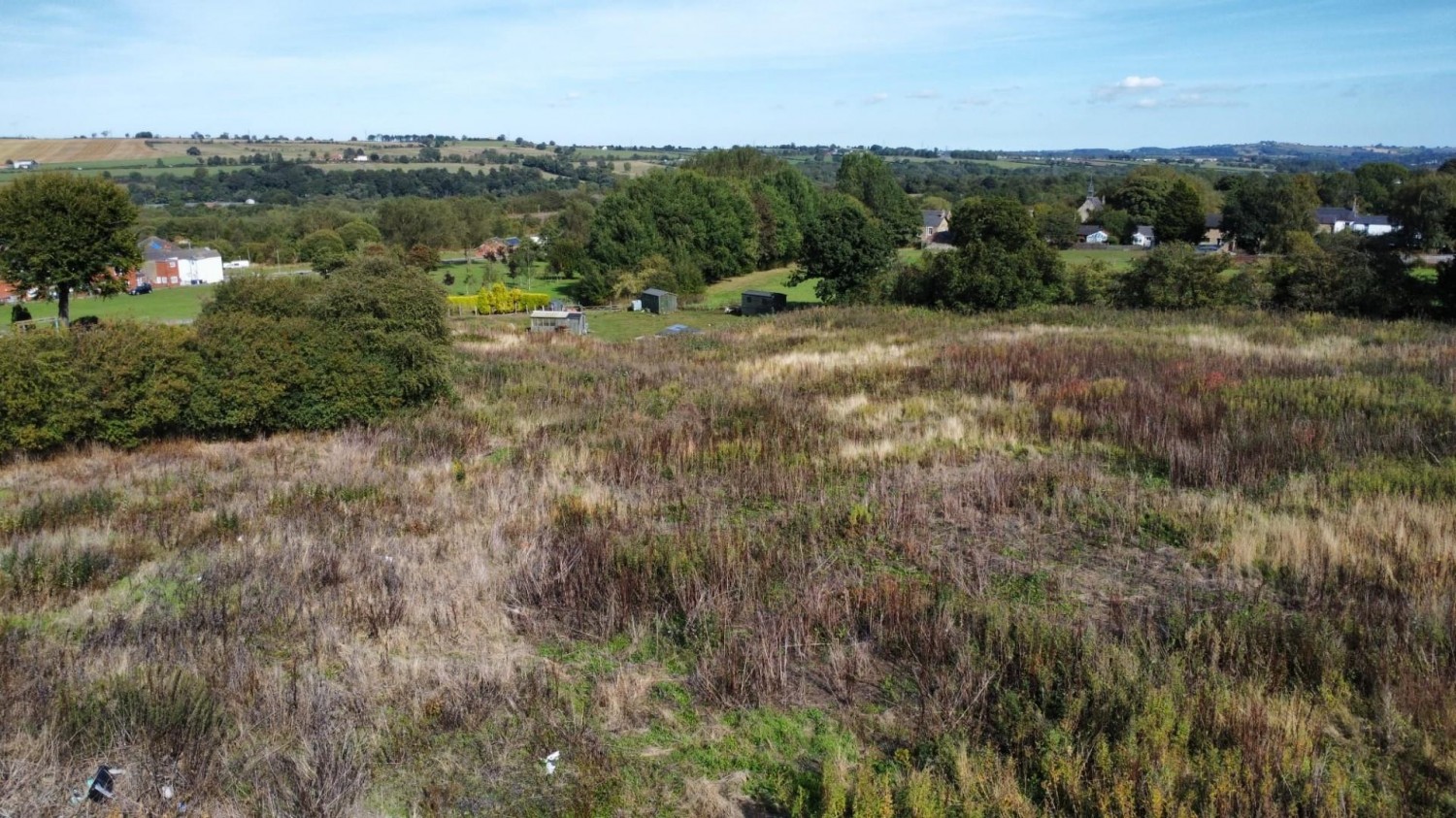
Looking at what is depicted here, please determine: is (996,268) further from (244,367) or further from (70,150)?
(70,150)

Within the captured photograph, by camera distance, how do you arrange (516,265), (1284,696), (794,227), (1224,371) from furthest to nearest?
(794,227) → (516,265) → (1224,371) → (1284,696)

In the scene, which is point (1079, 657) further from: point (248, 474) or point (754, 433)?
point (248, 474)

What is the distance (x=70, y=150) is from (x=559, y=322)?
164m

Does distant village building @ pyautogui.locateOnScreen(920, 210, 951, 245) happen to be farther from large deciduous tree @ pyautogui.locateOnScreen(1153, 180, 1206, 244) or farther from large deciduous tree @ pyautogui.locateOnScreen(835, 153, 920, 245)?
large deciduous tree @ pyautogui.locateOnScreen(1153, 180, 1206, 244)

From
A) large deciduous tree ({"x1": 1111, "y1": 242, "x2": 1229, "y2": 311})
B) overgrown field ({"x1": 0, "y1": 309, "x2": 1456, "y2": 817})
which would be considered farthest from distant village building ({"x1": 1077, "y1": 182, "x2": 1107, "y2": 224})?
overgrown field ({"x1": 0, "y1": 309, "x2": 1456, "y2": 817})

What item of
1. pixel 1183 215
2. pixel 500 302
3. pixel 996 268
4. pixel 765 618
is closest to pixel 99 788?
pixel 765 618

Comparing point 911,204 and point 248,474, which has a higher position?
point 911,204

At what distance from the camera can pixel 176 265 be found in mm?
73688

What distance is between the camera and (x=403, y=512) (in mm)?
11531

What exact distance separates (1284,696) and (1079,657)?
1.26 meters

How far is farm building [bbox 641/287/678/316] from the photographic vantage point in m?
50.4

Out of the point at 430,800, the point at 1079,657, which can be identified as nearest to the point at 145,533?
the point at 430,800

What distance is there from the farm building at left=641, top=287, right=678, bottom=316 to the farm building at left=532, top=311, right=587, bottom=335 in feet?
22.8

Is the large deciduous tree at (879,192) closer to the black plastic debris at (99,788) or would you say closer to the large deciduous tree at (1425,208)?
the large deciduous tree at (1425,208)
